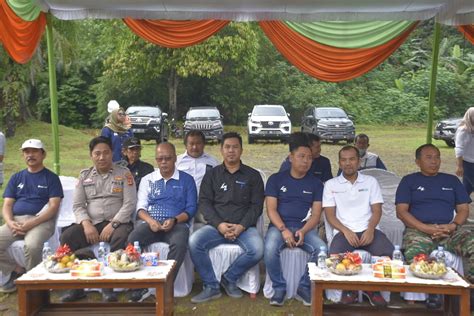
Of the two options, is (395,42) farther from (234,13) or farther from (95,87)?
(95,87)

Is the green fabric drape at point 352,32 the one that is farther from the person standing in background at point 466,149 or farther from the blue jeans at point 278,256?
the blue jeans at point 278,256

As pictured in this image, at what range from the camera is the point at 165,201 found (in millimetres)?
4430

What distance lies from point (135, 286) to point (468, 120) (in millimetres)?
4744

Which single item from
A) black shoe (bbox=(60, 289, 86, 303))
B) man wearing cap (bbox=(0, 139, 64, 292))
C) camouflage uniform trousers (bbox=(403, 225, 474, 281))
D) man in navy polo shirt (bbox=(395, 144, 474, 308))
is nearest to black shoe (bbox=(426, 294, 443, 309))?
camouflage uniform trousers (bbox=(403, 225, 474, 281))

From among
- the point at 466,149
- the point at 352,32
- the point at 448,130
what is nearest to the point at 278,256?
the point at 352,32

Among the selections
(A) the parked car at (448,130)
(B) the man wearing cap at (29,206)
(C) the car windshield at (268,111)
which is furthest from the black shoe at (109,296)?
(A) the parked car at (448,130)

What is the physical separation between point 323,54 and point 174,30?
1.76m

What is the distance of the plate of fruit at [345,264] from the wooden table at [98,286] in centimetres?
109

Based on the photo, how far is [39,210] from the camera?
446cm

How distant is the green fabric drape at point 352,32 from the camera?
575cm

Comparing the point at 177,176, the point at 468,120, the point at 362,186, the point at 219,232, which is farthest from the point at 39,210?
the point at 468,120

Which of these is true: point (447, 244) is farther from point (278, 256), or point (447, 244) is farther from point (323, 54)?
point (323, 54)

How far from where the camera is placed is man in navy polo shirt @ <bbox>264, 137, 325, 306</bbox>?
4.11 m

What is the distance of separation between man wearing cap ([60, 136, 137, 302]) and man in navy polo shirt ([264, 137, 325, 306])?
3.96ft
